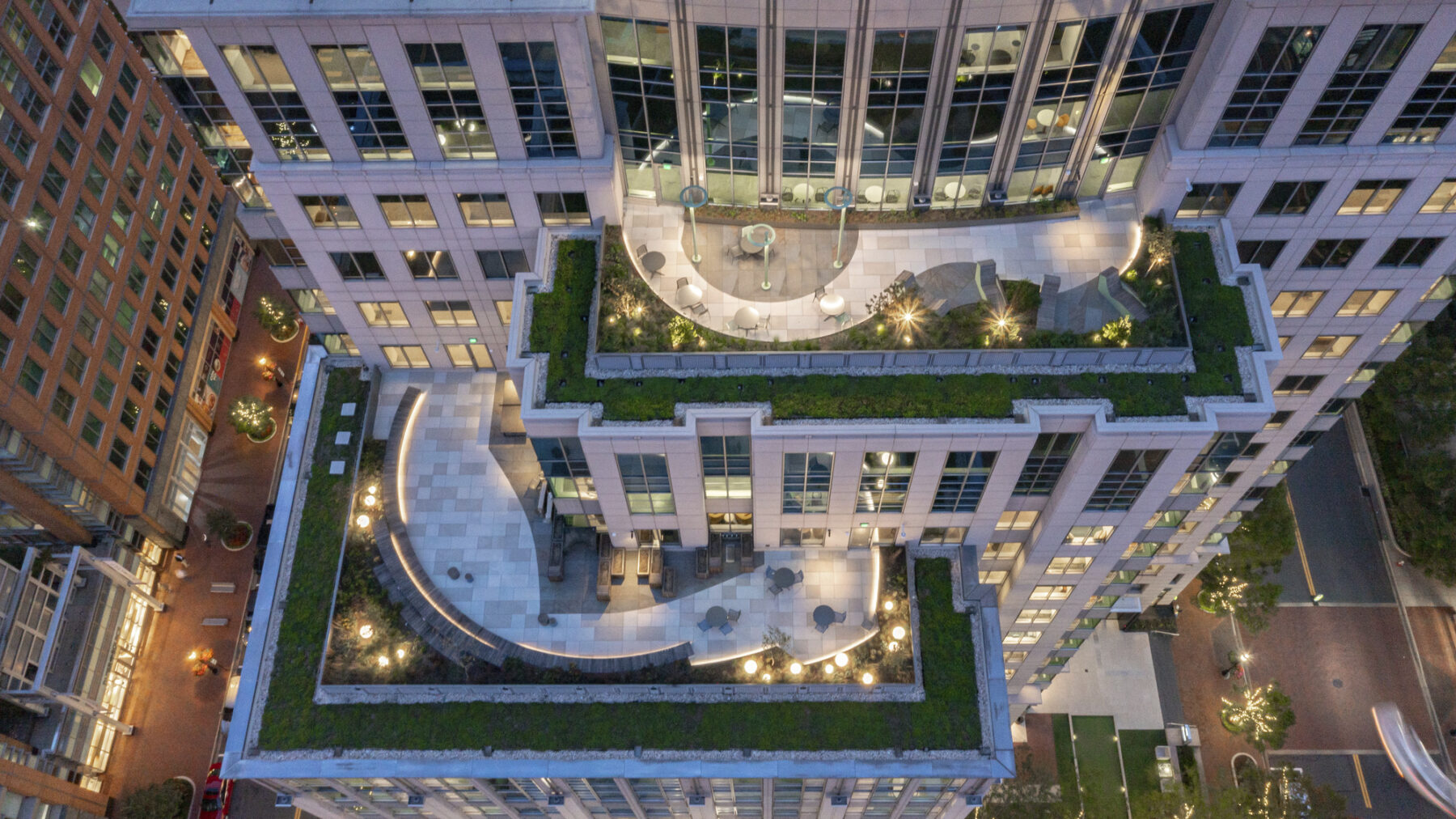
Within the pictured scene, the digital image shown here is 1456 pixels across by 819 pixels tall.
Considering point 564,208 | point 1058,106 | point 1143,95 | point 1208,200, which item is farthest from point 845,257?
point 1208,200

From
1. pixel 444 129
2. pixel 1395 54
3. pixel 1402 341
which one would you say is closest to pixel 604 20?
pixel 444 129

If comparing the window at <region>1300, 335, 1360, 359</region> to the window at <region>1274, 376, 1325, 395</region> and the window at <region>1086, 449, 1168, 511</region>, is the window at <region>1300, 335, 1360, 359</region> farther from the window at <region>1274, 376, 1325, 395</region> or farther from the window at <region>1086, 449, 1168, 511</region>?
the window at <region>1086, 449, 1168, 511</region>

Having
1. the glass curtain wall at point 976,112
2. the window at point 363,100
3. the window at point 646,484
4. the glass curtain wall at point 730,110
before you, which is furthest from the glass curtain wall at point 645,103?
the window at point 646,484

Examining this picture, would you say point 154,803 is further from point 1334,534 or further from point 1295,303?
point 1334,534

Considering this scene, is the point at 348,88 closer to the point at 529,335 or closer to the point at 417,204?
the point at 417,204

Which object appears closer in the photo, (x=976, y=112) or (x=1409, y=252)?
(x=976, y=112)

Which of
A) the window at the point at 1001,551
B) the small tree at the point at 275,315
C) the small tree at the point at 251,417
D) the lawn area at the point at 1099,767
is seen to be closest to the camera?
the window at the point at 1001,551

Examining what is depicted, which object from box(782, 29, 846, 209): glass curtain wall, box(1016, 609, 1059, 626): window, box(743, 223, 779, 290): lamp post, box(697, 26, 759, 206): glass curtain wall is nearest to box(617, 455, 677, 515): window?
box(743, 223, 779, 290): lamp post

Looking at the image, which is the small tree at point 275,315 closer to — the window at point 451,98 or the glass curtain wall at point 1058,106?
the window at point 451,98
